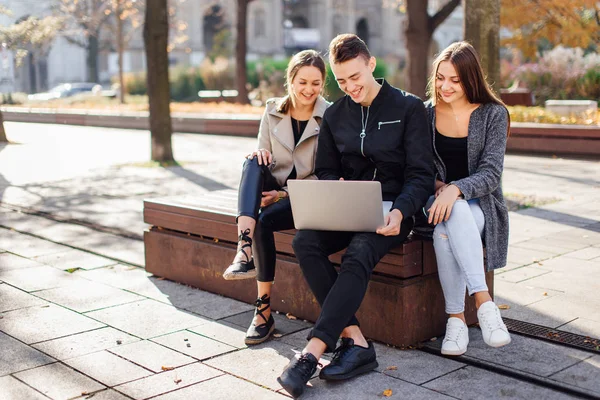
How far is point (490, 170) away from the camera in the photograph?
4.22 metres

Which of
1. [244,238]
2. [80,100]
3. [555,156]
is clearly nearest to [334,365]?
[244,238]

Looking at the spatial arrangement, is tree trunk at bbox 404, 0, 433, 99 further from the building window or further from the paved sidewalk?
the building window

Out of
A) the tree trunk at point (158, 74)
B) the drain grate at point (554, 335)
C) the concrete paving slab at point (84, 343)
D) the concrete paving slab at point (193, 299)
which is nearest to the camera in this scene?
A: the drain grate at point (554, 335)

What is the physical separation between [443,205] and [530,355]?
0.90 metres

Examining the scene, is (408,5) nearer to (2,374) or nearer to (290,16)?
(2,374)

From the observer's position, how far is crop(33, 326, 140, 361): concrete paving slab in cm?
434

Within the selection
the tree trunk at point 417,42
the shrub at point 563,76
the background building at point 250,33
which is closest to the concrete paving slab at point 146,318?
the tree trunk at point 417,42

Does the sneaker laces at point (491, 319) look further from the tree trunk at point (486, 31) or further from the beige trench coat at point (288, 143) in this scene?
the tree trunk at point (486, 31)

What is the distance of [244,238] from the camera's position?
4.53 m

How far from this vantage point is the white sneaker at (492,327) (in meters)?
3.91

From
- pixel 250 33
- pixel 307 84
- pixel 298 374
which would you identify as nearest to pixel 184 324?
pixel 298 374

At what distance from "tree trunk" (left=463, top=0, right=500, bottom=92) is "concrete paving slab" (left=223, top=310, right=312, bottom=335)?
4.63m

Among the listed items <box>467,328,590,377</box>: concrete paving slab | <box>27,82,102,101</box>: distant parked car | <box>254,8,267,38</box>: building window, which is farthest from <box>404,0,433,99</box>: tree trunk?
<box>254,8,267,38</box>: building window

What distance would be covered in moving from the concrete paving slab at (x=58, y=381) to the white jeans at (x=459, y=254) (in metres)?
1.82
